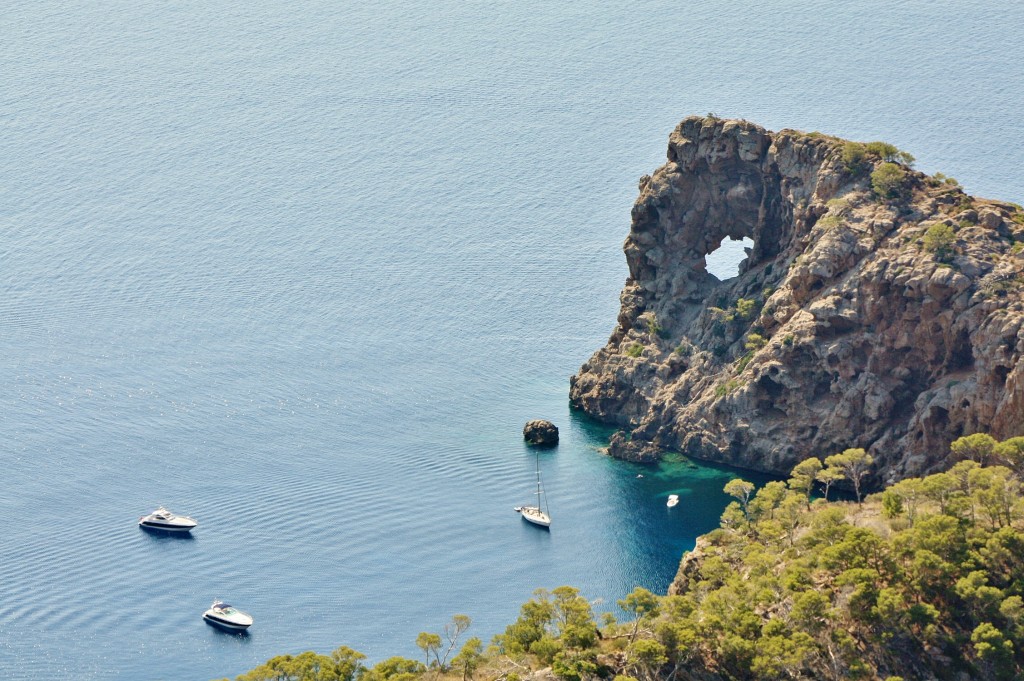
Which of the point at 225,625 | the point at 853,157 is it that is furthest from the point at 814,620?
the point at 853,157

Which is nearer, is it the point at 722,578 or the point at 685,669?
the point at 685,669

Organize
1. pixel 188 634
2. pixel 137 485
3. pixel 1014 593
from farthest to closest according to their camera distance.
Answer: pixel 137 485 → pixel 188 634 → pixel 1014 593

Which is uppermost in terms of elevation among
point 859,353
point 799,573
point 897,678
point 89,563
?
point 859,353

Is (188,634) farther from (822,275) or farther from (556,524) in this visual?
(822,275)

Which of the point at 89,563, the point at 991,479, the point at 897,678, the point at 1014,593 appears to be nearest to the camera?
the point at 897,678

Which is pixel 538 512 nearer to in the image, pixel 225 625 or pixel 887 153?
pixel 225 625

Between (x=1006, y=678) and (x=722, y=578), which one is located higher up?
(x=722, y=578)

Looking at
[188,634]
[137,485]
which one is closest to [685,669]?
[188,634]
